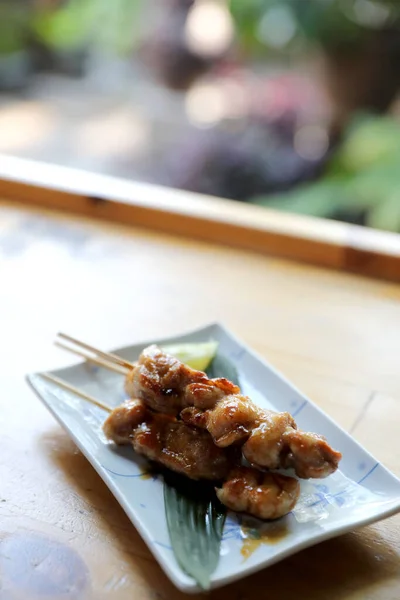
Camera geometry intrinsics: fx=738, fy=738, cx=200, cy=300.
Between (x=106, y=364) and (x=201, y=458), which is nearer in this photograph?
(x=201, y=458)

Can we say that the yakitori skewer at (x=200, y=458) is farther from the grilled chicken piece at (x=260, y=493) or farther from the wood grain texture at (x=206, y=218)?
the wood grain texture at (x=206, y=218)

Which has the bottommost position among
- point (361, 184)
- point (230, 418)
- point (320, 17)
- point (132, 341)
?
point (132, 341)

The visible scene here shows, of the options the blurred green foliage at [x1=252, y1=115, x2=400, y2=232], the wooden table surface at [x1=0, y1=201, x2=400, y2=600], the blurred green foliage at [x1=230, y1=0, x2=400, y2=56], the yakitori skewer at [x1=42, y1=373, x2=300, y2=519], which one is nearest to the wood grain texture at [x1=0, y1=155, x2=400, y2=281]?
the wooden table surface at [x1=0, y1=201, x2=400, y2=600]

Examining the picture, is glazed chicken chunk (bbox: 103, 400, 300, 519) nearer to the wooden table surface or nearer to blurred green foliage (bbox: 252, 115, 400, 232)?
the wooden table surface

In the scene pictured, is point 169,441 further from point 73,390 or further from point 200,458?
point 73,390

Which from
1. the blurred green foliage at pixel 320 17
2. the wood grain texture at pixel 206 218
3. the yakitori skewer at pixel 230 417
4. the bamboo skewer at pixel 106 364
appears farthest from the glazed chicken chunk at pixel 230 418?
the blurred green foliage at pixel 320 17

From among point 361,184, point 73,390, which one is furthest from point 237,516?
point 361,184
